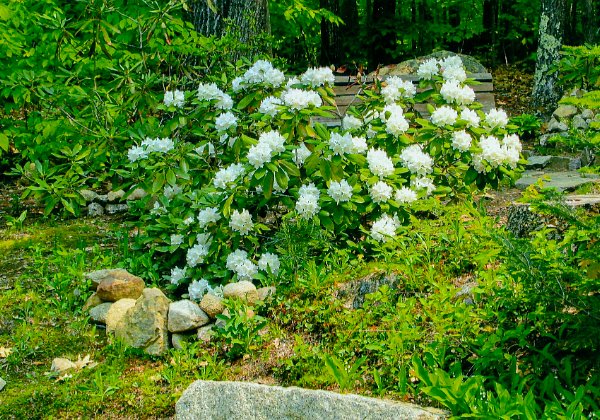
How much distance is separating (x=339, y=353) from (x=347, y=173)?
1.58 meters

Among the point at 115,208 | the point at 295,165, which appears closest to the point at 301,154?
the point at 295,165

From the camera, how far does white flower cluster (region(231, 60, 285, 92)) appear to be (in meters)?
5.31

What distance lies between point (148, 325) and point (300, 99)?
69.7 inches

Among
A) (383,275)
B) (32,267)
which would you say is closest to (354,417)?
(383,275)

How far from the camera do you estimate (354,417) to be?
291 cm

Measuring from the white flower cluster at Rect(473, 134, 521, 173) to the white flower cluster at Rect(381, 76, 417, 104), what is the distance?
29.7 inches

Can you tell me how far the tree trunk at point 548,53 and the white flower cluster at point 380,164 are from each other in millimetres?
7090

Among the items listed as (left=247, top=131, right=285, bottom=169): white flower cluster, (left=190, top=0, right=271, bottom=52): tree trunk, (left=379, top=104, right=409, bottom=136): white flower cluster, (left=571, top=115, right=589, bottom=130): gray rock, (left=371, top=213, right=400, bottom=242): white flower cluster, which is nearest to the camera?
(left=247, top=131, right=285, bottom=169): white flower cluster

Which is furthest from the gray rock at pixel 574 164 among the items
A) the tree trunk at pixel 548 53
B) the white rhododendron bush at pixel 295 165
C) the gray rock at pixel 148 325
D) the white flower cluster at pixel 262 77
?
the gray rock at pixel 148 325

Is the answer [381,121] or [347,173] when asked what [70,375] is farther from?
[381,121]

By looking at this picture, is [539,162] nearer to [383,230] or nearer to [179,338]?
[383,230]

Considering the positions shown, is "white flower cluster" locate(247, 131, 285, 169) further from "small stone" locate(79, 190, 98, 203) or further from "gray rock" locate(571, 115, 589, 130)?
"gray rock" locate(571, 115, 589, 130)

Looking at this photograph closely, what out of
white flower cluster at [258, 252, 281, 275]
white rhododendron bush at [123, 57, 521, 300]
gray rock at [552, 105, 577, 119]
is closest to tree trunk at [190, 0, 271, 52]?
white rhododendron bush at [123, 57, 521, 300]

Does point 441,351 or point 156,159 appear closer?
point 441,351
